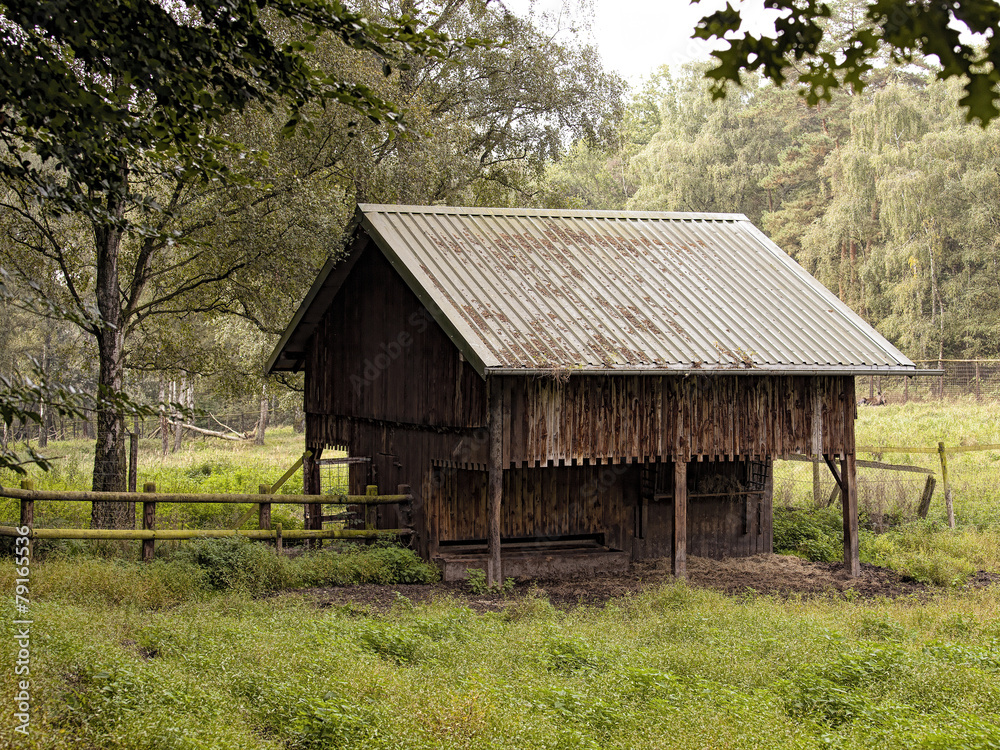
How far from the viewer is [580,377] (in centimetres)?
1374

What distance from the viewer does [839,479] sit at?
16.1 metres

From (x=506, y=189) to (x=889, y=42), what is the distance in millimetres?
26013

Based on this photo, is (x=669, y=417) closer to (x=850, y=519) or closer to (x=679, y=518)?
(x=679, y=518)

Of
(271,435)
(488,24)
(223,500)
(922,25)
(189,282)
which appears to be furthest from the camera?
(271,435)

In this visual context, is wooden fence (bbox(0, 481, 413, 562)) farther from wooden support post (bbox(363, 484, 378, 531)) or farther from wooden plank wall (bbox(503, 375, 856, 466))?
wooden plank wall (bbox(503, 375, 856, 466))

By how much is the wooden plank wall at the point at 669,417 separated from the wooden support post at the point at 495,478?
202 millimetres

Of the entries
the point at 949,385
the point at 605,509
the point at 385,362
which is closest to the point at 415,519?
the point at 385,362

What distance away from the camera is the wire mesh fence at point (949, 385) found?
4088 centimetres

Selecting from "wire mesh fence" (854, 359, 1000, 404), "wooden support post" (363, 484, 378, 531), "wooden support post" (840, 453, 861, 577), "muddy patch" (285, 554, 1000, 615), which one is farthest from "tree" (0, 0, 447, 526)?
"wire mesh fence" (854, 359, 1000, 404)

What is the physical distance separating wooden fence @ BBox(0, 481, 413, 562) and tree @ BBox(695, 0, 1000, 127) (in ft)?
→ 33.1

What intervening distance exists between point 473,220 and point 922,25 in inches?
554

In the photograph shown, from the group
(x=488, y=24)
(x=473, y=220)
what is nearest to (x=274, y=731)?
(x=473, y=220)

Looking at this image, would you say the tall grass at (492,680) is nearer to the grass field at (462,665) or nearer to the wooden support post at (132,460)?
the grass field at (462,665)

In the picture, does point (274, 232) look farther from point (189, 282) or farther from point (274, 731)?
point (274, 731)
